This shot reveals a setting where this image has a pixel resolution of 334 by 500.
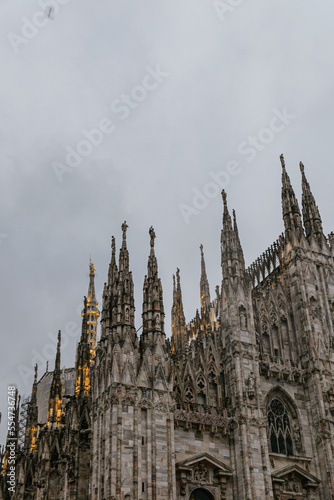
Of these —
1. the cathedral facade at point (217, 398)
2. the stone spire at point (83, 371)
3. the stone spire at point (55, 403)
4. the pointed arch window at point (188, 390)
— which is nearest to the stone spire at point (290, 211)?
the cathedral facade at point (217, 398)

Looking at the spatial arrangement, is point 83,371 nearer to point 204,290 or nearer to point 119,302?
point 119,302

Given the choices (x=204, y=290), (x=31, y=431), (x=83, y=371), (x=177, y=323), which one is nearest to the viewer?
(x=83, y=371)

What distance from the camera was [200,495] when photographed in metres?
31.2

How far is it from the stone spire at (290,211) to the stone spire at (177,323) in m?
12.1

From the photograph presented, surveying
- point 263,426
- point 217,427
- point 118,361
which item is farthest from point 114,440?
point 263,426

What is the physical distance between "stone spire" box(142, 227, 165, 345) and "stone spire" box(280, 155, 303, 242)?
462 inches

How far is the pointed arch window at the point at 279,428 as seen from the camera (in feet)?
115

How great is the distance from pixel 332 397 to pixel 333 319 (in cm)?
604

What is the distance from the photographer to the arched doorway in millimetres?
31016

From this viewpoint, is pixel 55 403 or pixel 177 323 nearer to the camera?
pixel 55 403

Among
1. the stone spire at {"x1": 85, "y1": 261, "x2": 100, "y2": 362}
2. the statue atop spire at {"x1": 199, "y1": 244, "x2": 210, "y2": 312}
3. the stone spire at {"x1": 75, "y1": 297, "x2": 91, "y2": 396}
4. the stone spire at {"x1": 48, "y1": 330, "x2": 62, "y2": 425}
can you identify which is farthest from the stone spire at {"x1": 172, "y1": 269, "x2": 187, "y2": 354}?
the stone spire at {"x1": 85, "y1": 261, "x2": 100, "y2": 362}

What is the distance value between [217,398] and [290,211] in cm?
1596

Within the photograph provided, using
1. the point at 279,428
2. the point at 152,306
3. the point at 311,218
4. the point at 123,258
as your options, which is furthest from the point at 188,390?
the point at 311,218

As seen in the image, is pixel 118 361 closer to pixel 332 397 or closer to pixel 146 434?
pixel 146 434
